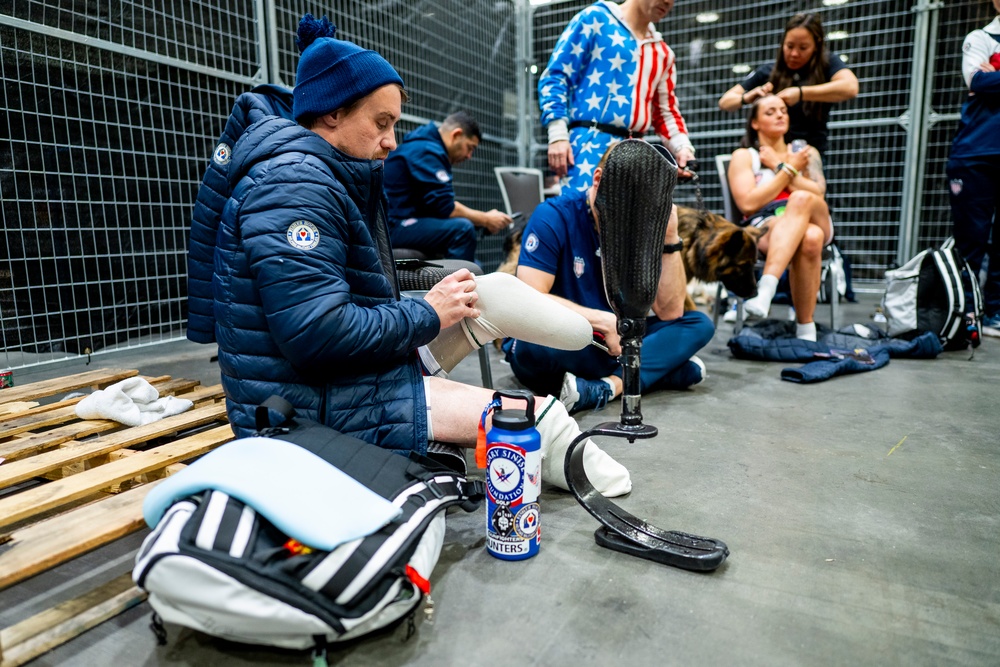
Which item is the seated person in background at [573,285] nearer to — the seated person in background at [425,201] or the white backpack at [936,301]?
the seated person in background at [425,201]

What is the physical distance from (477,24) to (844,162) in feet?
10.5

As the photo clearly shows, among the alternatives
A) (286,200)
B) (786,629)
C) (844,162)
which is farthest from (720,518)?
(844,162)

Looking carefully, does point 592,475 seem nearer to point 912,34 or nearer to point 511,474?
point 511,474

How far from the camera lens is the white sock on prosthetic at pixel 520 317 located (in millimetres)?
1462

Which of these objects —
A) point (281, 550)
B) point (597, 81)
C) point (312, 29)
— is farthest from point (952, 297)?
point (281, 550)

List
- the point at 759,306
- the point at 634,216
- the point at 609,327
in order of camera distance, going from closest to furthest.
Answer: the point at 634,216, the point at 609,327, the point at 759,306

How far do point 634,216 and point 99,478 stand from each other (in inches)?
47.3

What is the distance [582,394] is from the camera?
7.09 ft

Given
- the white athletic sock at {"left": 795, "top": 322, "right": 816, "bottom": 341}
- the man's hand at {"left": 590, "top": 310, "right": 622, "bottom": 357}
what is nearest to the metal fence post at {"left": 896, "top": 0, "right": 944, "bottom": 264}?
the white athletic sock at {"left": 795, "top": 322, "right": 816, "bottom": 341}

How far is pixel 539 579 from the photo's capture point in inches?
45.3

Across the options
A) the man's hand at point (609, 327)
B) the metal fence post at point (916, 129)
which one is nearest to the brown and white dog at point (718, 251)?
the man's hand at point (609, 327)

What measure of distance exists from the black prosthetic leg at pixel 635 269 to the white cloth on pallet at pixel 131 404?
133 centimetres

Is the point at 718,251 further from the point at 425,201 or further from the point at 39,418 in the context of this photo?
the point at 39,418

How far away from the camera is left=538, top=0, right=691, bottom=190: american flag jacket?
111 inches
